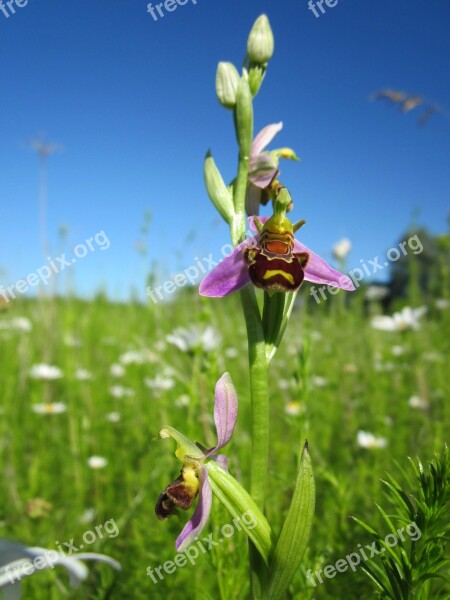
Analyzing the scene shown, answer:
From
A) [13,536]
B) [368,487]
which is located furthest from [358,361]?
[13,536]

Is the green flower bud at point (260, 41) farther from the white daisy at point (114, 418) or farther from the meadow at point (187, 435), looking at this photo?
the white daisy at point (114, 418)

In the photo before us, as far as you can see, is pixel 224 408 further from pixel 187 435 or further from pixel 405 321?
pixel 405 321

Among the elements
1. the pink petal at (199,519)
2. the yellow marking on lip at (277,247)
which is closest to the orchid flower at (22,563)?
the pink petal at (199,519)

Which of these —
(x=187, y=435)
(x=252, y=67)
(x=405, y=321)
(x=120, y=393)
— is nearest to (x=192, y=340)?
(x=187, y=435)

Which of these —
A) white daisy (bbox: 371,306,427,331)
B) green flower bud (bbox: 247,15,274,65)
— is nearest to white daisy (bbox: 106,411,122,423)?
white daisy (bbox: 371,306,427,331)

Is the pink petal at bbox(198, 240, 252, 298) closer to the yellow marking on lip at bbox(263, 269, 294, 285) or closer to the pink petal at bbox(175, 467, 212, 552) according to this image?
the yellow marking on lip at bbox(263, 269, 294, 285)

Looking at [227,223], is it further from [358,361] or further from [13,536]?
[358,361]
